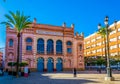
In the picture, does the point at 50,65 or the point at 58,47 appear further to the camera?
the point at 58,47

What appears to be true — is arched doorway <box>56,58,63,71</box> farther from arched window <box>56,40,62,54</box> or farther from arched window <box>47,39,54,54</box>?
arched window <box>47,39,54,54</box>

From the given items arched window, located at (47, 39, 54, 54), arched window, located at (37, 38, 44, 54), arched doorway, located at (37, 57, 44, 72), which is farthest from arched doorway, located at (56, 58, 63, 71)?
arched window, located at (37, 38, 44, 54)

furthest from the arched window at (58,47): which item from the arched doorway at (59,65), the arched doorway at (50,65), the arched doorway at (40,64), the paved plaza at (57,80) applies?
the paved plaza at (57,80)

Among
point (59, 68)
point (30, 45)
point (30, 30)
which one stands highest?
point (30, 30)

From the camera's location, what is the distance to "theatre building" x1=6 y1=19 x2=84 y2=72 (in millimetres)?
66688

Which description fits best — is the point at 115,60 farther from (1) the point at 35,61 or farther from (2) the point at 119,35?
(1) the point at 35,61

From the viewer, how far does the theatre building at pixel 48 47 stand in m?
66.7

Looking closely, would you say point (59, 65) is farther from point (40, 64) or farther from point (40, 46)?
point (40, 46)

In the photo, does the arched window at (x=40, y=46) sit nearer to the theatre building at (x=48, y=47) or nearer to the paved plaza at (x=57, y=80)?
the theatre building at (x=48, y=47)

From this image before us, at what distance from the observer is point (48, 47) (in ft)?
236

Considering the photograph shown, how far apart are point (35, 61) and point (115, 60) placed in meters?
33.6

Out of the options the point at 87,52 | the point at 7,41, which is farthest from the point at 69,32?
the point at 87,52

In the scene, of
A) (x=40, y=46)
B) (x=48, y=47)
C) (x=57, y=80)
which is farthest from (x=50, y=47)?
(x=57, y=80)

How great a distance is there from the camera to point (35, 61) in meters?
68.8
